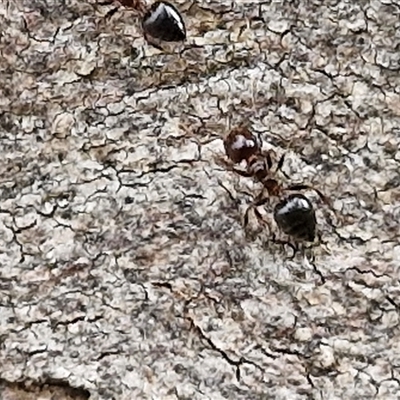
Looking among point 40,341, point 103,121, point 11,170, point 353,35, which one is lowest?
point 40,341

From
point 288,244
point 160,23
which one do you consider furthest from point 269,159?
point 160,23

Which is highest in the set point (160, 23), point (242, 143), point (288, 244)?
point (160, 23)

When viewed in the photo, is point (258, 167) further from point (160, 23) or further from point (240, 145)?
point (160, 23)

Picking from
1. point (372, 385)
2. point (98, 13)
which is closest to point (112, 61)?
point (98, 13)

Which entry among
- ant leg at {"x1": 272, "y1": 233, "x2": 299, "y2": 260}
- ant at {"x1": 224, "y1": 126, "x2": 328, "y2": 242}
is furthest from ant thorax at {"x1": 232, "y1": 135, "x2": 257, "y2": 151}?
ant leg at {"x1": 272, "y1": 233, "x2": 299, "y2": 260}

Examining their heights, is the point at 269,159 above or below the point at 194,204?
above

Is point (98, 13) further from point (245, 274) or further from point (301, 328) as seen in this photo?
point (301, 328)
